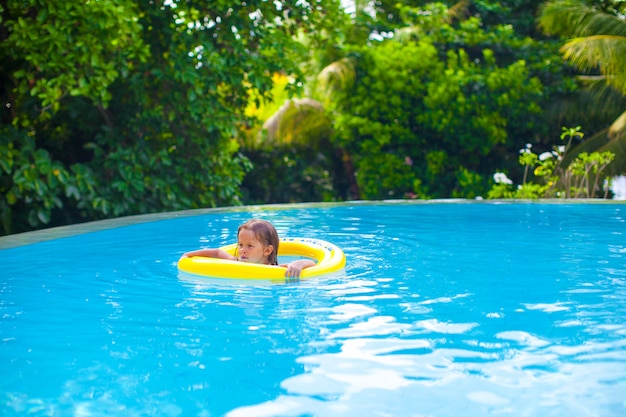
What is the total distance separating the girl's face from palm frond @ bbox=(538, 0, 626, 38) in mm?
12722

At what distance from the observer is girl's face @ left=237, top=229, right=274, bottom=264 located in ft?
19.5

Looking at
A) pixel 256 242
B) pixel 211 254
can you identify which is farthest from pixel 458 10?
pixel 256 242

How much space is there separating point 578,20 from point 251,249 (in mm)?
12965

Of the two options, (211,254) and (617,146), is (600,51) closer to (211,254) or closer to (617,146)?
(617,146)

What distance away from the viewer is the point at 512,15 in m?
A: 20.3

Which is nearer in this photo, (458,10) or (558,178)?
(558,178)

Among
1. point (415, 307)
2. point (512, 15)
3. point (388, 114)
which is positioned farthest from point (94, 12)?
point (512, 15)

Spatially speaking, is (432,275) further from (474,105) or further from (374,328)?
(474,105)

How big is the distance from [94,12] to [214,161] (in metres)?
4.04

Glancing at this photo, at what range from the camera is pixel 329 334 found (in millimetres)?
4125

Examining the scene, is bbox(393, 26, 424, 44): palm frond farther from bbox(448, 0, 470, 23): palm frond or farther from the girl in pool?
the girl in pool

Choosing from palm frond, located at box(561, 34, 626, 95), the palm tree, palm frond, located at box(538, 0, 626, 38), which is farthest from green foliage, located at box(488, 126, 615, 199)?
palm frond, located at box(538, 0, 626, 38)

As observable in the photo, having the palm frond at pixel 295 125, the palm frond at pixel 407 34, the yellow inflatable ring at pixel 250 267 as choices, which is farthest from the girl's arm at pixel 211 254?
the palm frond at pixel 407 34

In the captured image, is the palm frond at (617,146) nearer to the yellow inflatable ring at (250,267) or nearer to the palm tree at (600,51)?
the palm tree at (600,51)
